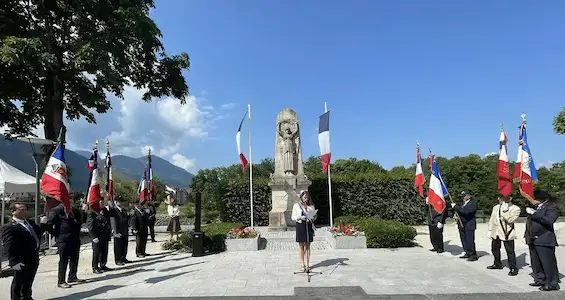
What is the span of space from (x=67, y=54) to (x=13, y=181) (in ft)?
19.8

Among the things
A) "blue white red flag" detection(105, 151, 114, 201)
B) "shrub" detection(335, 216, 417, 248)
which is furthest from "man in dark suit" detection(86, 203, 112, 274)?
"shrub" detection(335, 216, 417, 248)

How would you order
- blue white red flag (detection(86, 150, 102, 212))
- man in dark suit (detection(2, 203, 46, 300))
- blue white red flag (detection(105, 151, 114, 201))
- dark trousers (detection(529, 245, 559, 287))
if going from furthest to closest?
blue white red flag (detection(105, 151, 114, 201))
blue white red flag (detection(86, 150, 102, 212))
dark trousers (detection(529, 245, 559, 287))
man in dark suit (detection(2, 203, 46, 300))

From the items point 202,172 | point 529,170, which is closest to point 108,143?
point 529,170

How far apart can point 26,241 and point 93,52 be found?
11188mm

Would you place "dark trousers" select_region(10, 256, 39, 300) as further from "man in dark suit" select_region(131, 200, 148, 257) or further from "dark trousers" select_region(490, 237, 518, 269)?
"dark trousers" select_region(490, 237, 518, 269)

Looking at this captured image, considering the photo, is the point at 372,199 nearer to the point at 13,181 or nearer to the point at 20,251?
the point at 13,181

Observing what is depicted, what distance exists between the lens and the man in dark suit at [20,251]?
6.88 metres

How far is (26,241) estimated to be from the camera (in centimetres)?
715

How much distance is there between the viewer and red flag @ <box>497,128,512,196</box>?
10.0 m

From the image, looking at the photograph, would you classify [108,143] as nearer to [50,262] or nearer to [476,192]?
[50,262]

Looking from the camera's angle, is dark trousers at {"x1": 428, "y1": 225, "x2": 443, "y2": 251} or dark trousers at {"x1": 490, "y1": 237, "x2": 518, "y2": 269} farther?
dark trousers at {"x1": 428, "y1": 225, "x2": 443, "y2": 251}

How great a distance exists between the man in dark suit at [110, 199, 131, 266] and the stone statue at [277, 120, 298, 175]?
830cm

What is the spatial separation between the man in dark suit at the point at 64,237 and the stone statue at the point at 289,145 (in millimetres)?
10640

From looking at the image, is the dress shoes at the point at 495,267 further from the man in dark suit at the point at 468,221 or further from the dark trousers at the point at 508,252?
the man in dark suit at the point at 468,221
